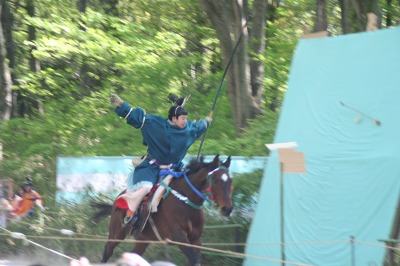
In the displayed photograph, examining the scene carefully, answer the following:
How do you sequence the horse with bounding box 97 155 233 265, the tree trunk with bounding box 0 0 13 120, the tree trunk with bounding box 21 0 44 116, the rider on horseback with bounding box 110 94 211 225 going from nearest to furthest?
the horse with bounding box 97 155 233 265 → the rider on horseback with bounding box 110 94 211 225 → the tree trunk with bounding box 0 0 13 120 → the tree trunk with bounding box 21 0 44 116

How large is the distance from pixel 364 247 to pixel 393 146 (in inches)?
56.5

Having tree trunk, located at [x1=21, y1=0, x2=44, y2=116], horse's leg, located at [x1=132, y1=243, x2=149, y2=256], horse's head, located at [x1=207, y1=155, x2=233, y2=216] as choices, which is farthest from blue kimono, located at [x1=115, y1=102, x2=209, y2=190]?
tree trunk, located at [x1=21, y1=0, x2=44, y2=116]

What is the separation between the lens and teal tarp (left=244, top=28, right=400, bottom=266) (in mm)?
10797

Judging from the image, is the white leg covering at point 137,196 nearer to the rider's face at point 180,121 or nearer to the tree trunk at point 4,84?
the rider's face at point 180,121

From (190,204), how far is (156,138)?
110 centimetres

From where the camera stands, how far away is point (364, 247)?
1053 cm

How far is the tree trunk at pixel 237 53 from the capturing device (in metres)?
16.5

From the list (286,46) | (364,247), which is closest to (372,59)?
(364,247)

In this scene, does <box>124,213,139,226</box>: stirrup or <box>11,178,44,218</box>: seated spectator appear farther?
<box>11,178,44,218</box>: seated spectator

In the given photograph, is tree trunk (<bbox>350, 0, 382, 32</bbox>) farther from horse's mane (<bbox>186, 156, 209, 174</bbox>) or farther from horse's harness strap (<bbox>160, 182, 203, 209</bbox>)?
horse's harness strap (<bbox>160, 182, 203, 209</bbox>)

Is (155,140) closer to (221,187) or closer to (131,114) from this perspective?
(131,114)

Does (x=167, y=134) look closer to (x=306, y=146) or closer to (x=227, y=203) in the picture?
(x=227, y=203)

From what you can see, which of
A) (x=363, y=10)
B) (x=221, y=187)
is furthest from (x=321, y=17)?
(x=221, y=187)

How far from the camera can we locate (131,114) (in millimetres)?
10992
